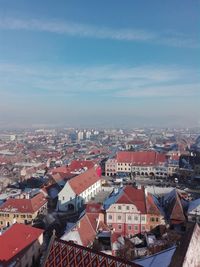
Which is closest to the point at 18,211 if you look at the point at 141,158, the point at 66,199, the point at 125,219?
the point at 66,199

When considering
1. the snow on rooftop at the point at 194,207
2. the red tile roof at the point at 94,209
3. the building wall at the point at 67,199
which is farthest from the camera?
the building wall at the point at 67,199

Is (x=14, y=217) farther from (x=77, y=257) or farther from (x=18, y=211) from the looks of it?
(x=77, y=257)

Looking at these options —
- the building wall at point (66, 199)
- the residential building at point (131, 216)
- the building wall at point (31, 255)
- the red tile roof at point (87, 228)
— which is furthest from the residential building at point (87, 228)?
the building wall at point (66, 199)

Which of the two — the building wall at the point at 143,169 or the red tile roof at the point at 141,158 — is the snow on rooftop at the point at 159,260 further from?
the red tile roof at the point at 141,158

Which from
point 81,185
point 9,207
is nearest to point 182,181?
point 81,185

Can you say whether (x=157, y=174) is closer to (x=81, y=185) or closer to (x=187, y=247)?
(x=81, y=185)
